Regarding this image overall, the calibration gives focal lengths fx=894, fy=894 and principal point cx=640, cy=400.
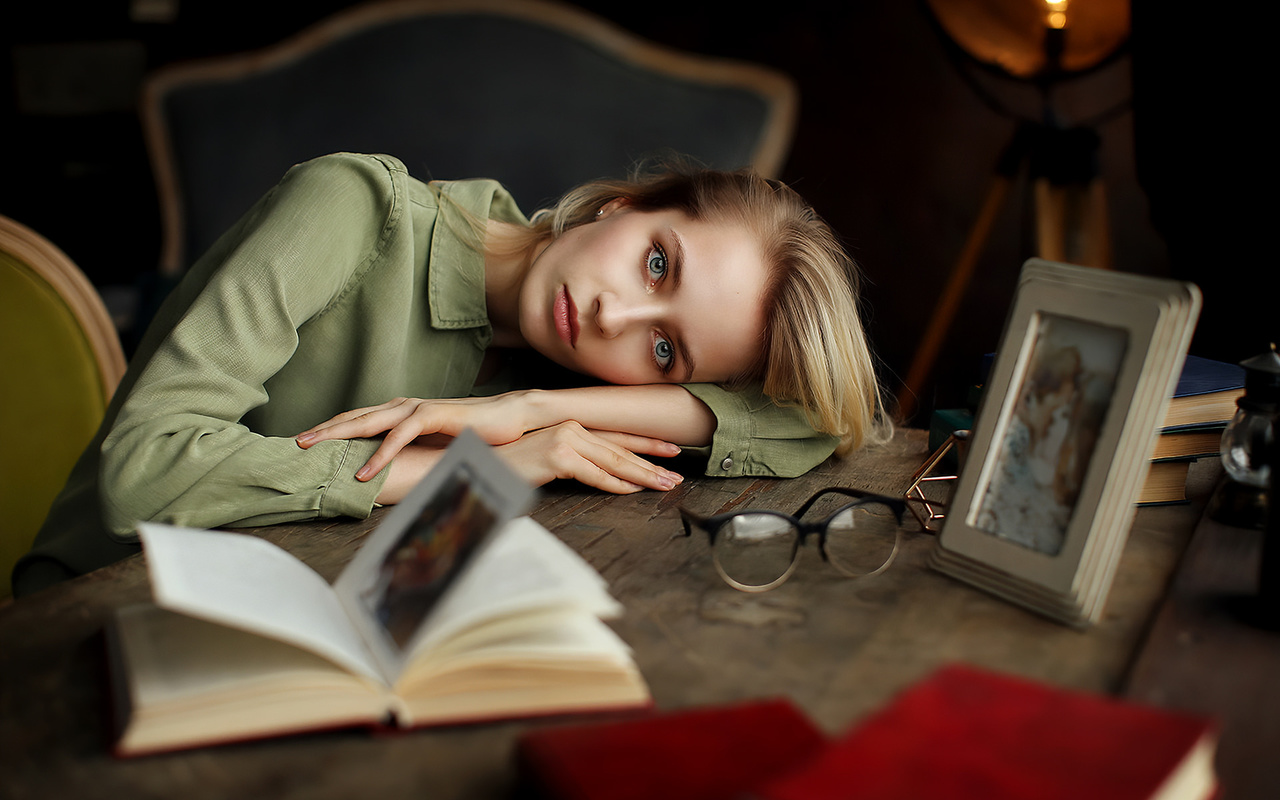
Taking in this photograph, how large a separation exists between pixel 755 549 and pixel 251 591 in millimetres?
449

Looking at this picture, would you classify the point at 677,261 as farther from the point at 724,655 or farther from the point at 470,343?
the point at 724,655

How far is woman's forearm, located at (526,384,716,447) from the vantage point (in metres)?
1.22

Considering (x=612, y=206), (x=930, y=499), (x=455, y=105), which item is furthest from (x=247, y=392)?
(x=455, y=105)

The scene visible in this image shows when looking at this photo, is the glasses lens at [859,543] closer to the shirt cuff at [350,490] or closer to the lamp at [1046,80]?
the shirt cuff at [350,490]

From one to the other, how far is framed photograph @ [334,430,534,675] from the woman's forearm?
0.50 metres

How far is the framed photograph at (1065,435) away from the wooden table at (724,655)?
1.6 inches

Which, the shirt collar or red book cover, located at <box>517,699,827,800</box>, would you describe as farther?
the shirt collar

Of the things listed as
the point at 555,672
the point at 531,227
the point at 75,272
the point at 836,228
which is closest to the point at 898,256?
the point at 836,228

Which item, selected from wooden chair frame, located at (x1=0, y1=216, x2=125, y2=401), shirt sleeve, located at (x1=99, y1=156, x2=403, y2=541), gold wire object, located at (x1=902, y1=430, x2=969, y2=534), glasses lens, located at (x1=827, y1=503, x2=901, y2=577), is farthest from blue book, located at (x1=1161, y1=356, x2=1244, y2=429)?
wooden chair frame, located at (x1=0, y1=216, x2=125, y2=401)

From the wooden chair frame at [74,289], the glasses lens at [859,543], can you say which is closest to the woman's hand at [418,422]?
the glasses lens at [859,543]

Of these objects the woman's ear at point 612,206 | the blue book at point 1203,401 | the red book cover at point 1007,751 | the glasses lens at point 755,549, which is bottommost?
the glasses lens at point 755,549

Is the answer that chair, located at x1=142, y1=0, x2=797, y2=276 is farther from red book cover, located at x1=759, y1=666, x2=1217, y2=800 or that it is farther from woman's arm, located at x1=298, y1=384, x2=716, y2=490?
red book cover, located at x1=759, y1=666, x2=1217, y2=800

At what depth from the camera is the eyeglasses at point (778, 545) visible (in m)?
0.84

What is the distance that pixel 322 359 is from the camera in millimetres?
1306
